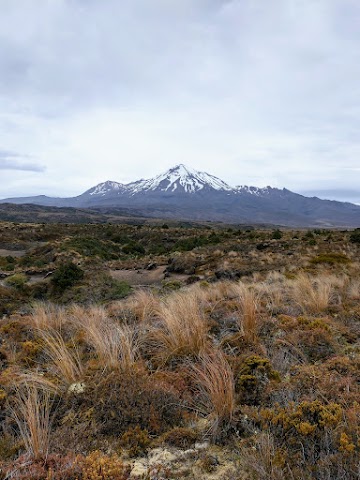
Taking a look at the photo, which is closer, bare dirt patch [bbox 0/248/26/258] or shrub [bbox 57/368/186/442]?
shrub [bbox 57/368/186/442]

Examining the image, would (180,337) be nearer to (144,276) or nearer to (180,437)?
(180,437)

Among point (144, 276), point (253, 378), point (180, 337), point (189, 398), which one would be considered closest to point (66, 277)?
point (144, 276)

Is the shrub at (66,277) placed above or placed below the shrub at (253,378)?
below

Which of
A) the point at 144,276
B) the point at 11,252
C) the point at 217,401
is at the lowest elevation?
the point at 11,252

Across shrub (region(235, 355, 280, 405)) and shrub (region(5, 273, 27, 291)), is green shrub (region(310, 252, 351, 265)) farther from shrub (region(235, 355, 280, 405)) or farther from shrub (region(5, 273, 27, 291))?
shrub (region(5, 273, 27, 291))

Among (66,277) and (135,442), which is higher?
(135,442)

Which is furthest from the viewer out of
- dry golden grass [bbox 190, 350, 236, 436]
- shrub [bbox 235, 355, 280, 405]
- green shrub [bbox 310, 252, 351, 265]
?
green shrub [bbox 310, 252, 351, 265]

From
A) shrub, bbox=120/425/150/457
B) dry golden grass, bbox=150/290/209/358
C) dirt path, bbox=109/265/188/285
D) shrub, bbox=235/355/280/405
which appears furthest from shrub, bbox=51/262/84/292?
shrub, bbox=120/425/150/457

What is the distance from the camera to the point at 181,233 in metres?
42.2

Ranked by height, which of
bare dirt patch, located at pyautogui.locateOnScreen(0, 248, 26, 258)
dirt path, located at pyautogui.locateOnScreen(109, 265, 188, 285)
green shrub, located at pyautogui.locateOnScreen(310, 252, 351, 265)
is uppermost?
green shrub, located at pyautogui.locateOnScreen(310, 252, 351, 265)

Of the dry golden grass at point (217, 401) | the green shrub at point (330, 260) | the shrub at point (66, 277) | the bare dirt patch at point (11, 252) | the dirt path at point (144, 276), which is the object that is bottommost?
the bare dirt patch at point (11, 252)

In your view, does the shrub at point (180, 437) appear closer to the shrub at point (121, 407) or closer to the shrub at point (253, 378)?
the shrub at point (121, 407)

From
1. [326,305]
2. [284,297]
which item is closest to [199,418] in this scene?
[326,305]

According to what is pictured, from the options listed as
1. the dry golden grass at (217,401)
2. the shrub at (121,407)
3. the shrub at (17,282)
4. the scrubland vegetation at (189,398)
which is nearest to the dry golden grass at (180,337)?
the scrubland vegetation at (189,398)
